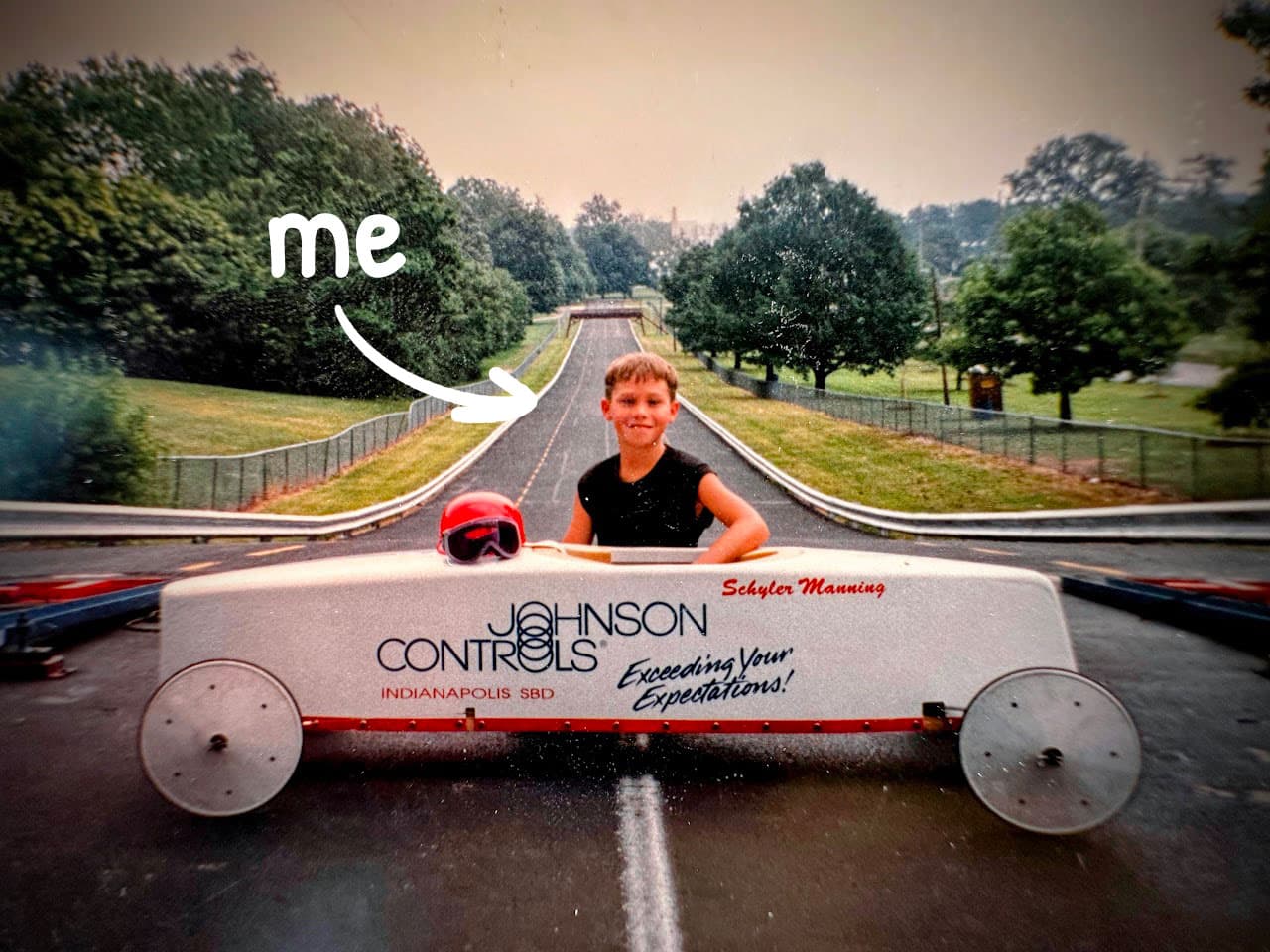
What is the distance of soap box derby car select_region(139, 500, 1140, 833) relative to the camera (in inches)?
133

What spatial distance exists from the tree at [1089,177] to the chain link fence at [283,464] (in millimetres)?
3238

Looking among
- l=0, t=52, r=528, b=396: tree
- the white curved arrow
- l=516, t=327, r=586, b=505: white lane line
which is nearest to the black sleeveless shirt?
l=516, t=327, r=586, b=505: white lane line

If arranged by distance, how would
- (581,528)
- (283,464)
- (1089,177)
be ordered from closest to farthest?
(581,528)
(1089,177)
(283,464)

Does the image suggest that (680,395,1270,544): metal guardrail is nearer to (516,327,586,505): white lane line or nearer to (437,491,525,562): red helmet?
(516,327,586,505): white lane line

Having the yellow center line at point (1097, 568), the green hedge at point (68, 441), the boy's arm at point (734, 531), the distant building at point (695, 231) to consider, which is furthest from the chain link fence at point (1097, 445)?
the green hedge at point (68, 441)

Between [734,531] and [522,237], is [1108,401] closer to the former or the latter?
[734,531]

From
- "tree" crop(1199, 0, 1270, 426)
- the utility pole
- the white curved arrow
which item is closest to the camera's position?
"tree" crop(1199, 0, 1270, 426)

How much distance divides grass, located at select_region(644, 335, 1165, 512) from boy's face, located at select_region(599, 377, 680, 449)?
1611 millimetres

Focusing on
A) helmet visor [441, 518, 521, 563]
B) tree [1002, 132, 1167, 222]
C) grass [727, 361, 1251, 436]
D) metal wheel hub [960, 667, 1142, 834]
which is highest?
tree [1002, 132, 1167, 222]

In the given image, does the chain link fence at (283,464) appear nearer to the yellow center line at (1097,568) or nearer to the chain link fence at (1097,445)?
the chain link fence at (1097,445)

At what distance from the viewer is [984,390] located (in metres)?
6.00

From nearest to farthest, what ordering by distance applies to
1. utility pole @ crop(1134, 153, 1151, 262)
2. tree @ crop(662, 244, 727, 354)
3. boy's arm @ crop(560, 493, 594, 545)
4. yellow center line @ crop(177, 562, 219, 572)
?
boy's arm @ crop(560, 493, 594, 545) < utility pole @ crop(1134, 153, 1151, 262) < yellow center line @ crop(177, 562, 219, 572) < tree @ crop(662, 244, 727, 354)

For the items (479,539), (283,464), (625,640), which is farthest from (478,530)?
(283,464)

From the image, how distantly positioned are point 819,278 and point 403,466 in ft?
10.7
